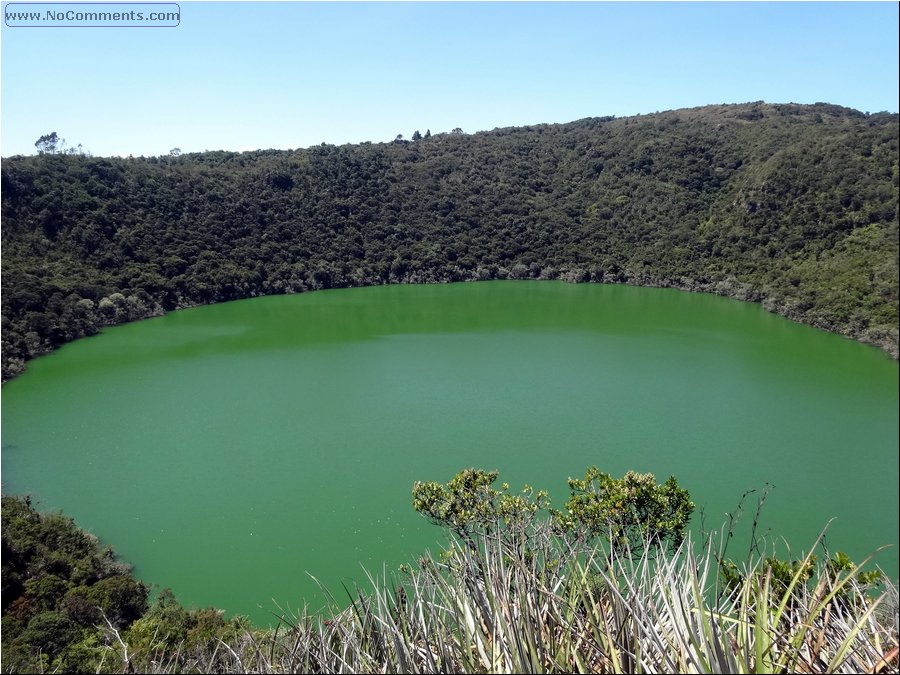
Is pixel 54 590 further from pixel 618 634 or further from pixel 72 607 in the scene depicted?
pixel 618 634

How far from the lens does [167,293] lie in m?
Answer: 29.6

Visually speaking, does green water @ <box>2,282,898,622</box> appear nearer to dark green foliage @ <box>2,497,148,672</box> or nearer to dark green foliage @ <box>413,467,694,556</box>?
dark green foliage @ <box>2,497,148,672</box>

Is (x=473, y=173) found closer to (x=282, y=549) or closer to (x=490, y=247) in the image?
(x=490, y=247)

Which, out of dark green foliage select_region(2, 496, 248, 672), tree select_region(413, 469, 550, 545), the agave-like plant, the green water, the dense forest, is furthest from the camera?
the dense forest

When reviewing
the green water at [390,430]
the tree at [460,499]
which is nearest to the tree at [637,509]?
the tree at [460,499]

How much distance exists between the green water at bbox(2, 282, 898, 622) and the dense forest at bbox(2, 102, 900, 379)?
3.56 metres

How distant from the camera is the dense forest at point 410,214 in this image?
25219mm

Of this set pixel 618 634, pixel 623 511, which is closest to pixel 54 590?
pixel 623 511

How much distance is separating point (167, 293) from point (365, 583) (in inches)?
1004

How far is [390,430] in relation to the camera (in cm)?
1429

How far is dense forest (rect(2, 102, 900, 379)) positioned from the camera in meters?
25.2

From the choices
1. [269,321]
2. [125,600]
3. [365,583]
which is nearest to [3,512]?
[125,600]

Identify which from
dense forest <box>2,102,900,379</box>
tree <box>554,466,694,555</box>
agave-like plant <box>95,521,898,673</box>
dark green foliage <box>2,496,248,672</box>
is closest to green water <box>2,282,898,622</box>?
agave-like plant <box>95,521,898,673</box>

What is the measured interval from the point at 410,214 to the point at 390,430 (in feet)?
94.2
